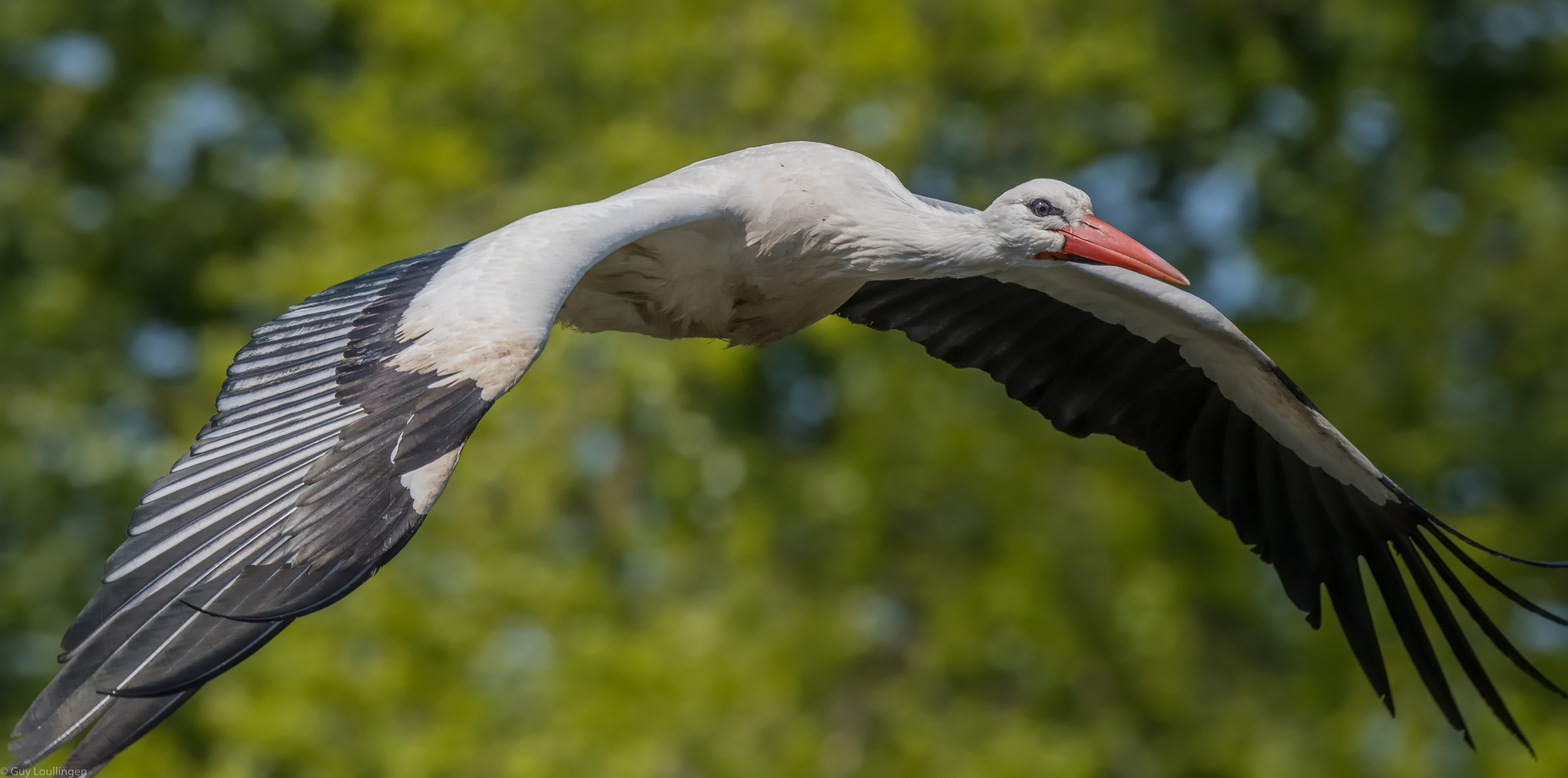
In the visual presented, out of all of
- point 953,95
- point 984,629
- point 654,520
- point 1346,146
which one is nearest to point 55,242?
point 654,520

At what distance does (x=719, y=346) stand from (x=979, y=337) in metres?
4.28

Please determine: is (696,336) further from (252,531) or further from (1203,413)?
(1203,413)

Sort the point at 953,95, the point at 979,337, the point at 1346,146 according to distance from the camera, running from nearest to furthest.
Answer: the point at 979,337 → the point at 953,95 → the point at 1346,146

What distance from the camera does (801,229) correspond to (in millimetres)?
5949

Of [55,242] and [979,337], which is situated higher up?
[979,337]

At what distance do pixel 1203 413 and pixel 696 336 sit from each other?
2.17 metres

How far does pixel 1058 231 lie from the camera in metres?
5.79

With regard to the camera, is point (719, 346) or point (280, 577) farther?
point (719, 346)

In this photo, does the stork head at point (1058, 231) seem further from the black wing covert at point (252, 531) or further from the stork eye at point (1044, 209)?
the black wing covert at point (252, 531)

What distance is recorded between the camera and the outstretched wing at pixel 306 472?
4414mm

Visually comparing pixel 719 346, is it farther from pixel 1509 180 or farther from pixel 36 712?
pixel 36 712

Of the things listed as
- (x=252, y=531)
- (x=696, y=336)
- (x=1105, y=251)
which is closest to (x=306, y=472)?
(x=252, y=531)

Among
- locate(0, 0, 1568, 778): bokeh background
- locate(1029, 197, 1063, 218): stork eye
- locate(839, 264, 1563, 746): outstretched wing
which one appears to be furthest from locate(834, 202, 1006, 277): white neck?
locate(0, 0, 1568, 778): bokeh background

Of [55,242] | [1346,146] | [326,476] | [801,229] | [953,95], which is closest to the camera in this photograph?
[326,476]
